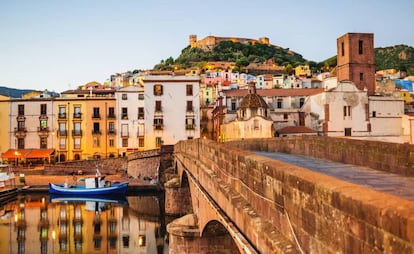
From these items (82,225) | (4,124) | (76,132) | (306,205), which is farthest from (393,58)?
(306,205)

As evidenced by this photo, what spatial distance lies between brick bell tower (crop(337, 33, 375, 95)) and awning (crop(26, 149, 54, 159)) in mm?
44268

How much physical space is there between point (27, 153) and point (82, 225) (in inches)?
1104

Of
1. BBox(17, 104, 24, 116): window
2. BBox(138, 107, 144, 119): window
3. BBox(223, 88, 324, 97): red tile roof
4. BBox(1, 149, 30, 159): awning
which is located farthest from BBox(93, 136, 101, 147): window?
BBox(223, 88, 324, 97): red tile roof

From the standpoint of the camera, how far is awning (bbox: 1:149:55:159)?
5575cm

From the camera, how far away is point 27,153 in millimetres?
56406

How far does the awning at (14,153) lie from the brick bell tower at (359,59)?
4734cm

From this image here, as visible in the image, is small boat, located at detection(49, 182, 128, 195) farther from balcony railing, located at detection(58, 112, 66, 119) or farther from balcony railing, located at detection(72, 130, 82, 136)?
balcony railing, located at detection(58, 112, 66, 119)

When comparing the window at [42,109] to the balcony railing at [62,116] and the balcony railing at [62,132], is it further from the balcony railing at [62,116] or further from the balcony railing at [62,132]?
the balcony railing at [62,132]

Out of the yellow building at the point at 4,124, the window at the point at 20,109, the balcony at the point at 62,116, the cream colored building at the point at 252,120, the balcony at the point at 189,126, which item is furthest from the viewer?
the window at the point at 20,109

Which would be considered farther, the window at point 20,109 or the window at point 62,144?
the window at point 20,109

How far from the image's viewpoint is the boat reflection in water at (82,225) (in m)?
27.9

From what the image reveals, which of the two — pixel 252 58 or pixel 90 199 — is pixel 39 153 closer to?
pixel 90 199

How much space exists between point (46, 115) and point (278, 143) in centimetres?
4332

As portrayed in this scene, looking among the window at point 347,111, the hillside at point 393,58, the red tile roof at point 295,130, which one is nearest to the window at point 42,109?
the red tile roof at point 295,130
